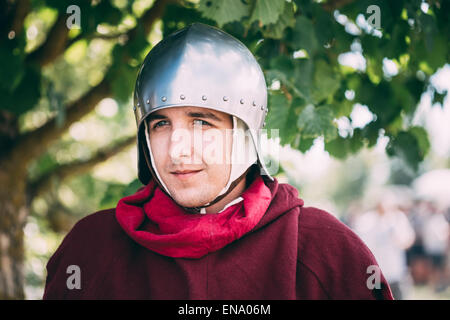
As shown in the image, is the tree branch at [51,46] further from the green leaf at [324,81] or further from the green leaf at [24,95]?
the green leaf at [324,81]

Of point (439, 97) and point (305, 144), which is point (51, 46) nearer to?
point (305, 144)

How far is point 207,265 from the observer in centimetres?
198

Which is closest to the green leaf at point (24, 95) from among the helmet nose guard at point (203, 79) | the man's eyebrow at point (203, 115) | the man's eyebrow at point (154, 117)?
the helmet nose guard at point (203, 79)

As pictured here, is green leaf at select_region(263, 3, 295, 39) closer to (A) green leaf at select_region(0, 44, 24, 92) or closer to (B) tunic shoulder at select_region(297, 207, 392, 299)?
(B) tunic shoulder at select_region(297, 207, 392, 299)

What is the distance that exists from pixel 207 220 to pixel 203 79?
2.01 ft

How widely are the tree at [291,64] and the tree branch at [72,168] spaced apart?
0.64 metres

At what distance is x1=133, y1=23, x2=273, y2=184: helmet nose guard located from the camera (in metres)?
2.11

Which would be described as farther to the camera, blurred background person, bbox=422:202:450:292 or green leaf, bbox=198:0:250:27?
blurred background person, bbox=422:202:450:292

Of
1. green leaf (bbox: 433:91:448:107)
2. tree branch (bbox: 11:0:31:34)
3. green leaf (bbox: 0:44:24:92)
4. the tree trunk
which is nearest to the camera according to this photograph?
green leaf (bbox: 0:44:24:92)

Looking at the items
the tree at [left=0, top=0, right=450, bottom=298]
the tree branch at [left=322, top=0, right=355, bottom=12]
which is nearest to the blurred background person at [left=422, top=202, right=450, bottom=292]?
the tree at [left=0, top=0, right=450, bottom=298]

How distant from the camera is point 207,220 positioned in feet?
6.57

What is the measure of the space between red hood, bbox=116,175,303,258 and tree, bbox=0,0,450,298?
0.48m

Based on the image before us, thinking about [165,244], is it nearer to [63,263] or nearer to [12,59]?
[63,263]

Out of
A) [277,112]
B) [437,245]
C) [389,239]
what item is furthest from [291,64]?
[437,245]
